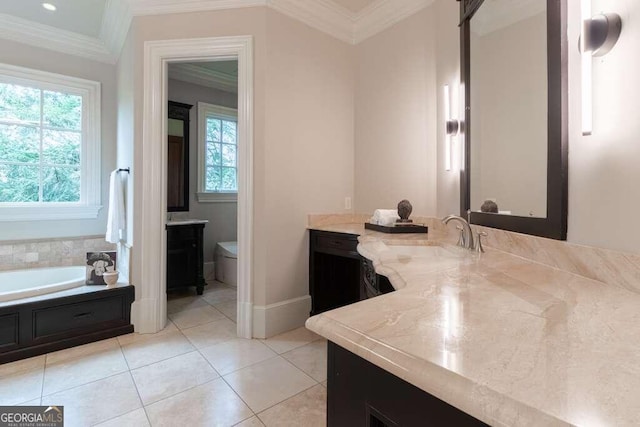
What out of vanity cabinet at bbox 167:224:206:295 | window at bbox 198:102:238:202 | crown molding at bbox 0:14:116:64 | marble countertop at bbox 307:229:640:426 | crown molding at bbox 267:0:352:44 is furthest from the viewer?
window at bbox 198:102:238:202

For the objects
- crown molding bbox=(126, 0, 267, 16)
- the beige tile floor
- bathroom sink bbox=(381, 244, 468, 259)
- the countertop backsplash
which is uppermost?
crown molding bbox=(126, 0, 267, 16)

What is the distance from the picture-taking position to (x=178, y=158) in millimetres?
3656

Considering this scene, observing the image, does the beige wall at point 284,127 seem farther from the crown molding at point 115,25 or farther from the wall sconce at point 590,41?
the wall sconce at point 590,41

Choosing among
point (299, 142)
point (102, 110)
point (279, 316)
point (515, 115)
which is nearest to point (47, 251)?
point (102, 110)

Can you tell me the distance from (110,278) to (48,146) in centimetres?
173

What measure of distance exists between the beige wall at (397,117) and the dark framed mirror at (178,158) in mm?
2249

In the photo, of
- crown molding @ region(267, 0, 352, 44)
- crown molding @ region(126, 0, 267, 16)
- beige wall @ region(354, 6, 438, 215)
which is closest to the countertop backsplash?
beige wall @ region(354, 6, 438, 215)

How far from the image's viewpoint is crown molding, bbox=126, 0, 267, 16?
229 cm

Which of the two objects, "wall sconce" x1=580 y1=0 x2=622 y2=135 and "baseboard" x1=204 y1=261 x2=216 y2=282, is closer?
"wall sconce" x1=580 y1=0 x2=622 y2=135

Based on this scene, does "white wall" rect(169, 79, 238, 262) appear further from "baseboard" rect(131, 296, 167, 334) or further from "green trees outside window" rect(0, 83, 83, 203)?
"baseboard" rect(131, 296, 167, 334)

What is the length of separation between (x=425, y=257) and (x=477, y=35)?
4.41 feet

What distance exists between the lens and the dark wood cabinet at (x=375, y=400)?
459mm

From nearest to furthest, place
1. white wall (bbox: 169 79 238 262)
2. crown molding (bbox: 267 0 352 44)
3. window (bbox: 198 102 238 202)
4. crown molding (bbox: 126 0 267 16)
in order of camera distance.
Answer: crown molding (bbox: 126 0 267 16) < crown molding (bbox: 267 0 352 44) < white wall (bbox: 169 79 238 262) < window (bbox: 198 102 238 202)

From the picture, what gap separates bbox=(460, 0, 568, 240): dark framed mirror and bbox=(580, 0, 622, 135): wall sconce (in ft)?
0.43
